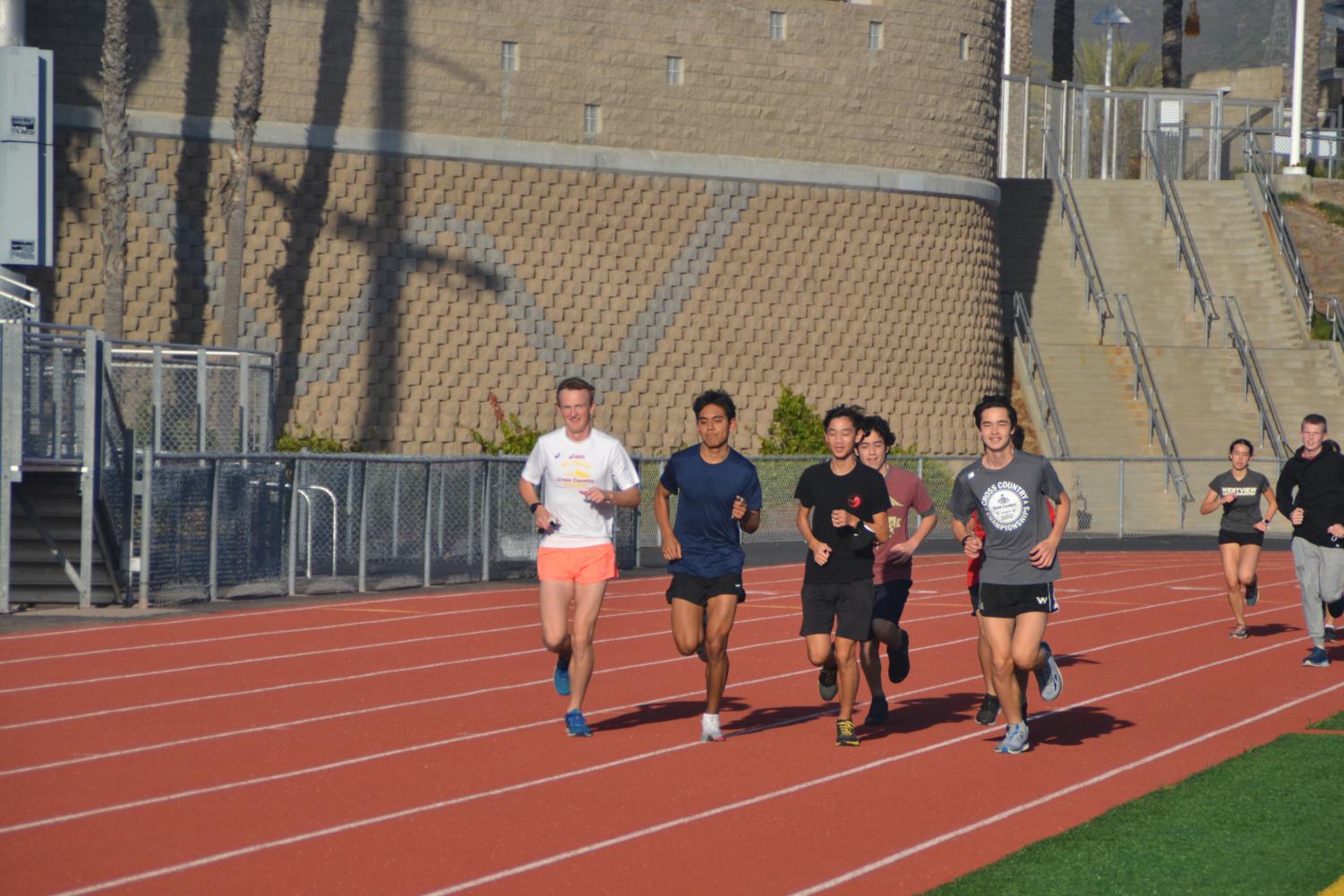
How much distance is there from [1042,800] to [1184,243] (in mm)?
40989

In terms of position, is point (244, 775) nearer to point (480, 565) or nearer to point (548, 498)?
point (548, 498)

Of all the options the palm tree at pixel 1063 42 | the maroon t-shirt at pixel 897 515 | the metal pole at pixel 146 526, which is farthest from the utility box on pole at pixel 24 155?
the palm tree at pixel 1063 42

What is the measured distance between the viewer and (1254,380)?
43719mm

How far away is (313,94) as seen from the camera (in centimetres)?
3697

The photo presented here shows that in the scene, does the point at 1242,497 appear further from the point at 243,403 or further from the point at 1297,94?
the point at 1297,94

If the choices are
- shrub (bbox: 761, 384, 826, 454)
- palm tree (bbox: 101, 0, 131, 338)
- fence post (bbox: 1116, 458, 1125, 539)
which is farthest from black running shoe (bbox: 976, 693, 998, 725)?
shrub (bbox: 761, 384, 826, 454)

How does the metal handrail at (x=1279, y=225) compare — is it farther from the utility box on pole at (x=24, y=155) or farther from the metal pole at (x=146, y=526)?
the metal pole at (x=146, y=526)

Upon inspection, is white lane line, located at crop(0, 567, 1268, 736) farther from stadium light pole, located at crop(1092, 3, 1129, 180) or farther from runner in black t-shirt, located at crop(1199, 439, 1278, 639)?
stadium light pole, located at crop(1092, 3, 1129, 180)

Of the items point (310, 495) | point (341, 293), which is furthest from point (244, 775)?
point (341, 293)

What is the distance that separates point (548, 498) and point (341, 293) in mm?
26351

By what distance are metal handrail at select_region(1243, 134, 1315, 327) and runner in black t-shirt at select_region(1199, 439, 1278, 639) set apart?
1176 inches

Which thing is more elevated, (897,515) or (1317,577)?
(897,515)

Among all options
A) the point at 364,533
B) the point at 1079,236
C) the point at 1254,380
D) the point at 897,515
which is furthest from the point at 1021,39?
the point at 897,515

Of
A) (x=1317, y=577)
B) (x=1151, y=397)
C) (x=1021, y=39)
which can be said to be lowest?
(x=1317, y=577)
